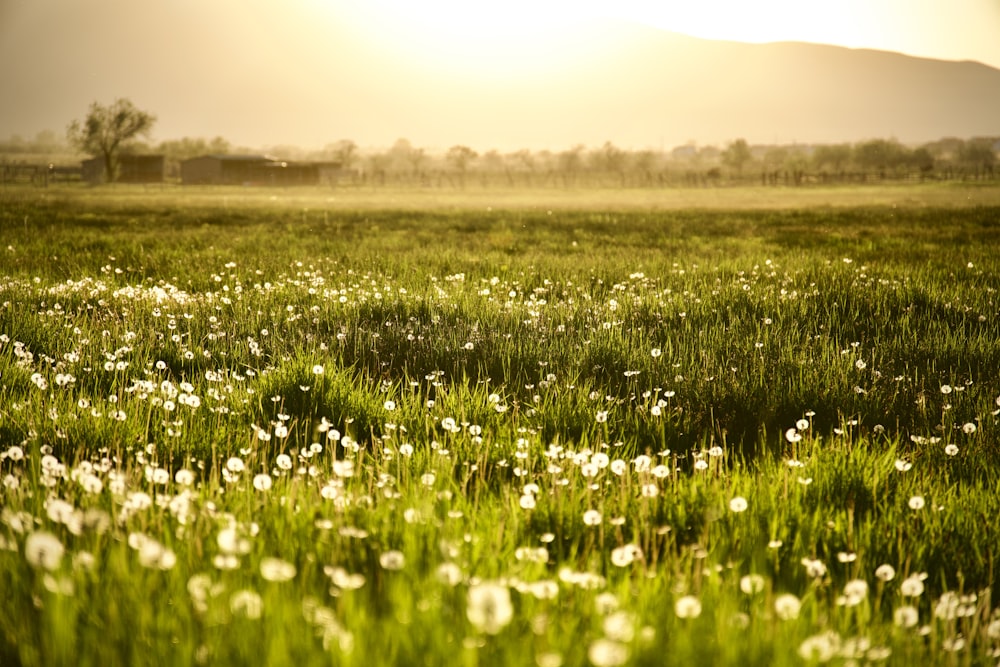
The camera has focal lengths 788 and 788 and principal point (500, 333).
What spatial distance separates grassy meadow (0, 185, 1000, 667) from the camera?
2225 mm

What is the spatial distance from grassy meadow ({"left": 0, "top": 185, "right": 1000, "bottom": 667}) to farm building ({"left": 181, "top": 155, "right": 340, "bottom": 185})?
11144 cm

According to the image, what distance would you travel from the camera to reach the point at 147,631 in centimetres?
220

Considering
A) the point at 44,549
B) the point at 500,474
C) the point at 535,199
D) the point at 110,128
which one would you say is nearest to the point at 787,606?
the point at 44,549

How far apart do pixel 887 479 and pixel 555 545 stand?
2.08 metres

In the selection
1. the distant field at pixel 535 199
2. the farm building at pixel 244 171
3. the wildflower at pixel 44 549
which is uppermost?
the farm building at pixel 244 171

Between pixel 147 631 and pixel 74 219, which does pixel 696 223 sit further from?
pixel 147 631

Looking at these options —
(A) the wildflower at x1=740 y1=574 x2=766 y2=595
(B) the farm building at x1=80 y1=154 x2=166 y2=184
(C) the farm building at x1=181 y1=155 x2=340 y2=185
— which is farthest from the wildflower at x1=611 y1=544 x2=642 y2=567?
(B) the farm building at x1=80 y1=154 x2=166 y2=184

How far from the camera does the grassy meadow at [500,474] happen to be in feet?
7.30

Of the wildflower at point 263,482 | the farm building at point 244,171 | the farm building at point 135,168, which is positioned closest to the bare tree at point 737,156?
the farm building at point 244,171

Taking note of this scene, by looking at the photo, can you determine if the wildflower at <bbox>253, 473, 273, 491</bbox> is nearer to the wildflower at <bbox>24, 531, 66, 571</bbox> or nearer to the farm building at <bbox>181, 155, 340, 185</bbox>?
the wildflower at <bbox>24, 531, 66, 571</bbox>

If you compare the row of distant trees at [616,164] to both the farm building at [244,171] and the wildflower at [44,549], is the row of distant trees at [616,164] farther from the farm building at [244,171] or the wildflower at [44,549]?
the wildflower at [44,549]

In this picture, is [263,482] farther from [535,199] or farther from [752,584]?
[535,199]

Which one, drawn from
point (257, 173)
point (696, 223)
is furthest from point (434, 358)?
point (257, 173)

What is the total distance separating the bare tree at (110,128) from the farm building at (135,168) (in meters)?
1.05
